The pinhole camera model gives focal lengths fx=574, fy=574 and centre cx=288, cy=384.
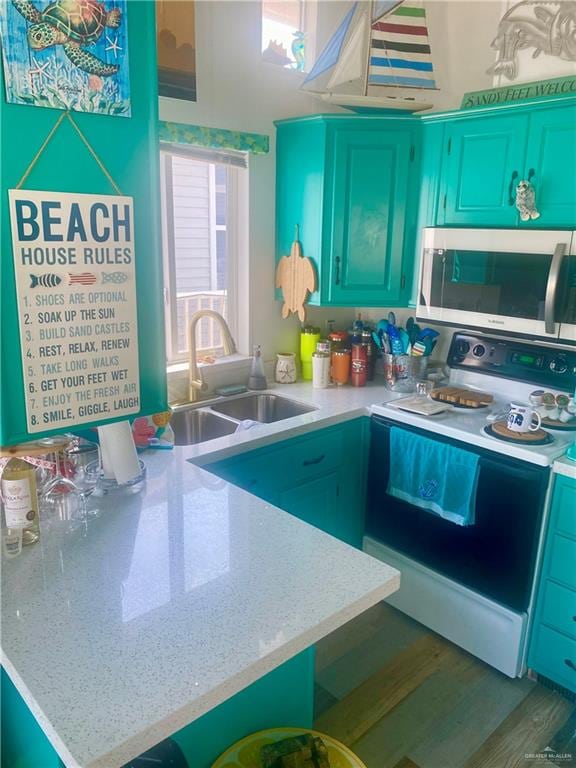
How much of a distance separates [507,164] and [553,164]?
0.55 feet

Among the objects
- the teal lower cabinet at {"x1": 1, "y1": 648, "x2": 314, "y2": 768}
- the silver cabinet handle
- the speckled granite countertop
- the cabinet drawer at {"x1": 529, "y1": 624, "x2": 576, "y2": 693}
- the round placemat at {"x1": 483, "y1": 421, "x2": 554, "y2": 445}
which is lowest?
the cabinet drawer at {"x1": 529, "y1": 624, "x2": 576, "y2": 693}

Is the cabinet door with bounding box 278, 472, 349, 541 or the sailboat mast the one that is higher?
the sailboat mast

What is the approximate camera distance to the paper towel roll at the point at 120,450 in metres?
1.40

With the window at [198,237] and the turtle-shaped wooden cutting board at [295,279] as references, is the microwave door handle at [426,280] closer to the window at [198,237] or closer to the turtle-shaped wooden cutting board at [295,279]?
the turtle-shaped wooden cutting board at [295,279]

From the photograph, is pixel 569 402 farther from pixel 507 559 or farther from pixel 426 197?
pixel 426 197

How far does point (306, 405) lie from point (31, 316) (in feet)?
5.13

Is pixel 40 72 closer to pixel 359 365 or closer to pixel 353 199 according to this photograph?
pixel 353 199

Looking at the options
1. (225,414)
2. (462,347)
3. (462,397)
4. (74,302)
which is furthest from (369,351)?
(74,302)

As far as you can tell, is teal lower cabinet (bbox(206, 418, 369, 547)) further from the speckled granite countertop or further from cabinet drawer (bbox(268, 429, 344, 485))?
the speckled granite countertop

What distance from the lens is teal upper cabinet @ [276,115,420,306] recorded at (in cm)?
239

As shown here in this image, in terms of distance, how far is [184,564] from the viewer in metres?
1.20

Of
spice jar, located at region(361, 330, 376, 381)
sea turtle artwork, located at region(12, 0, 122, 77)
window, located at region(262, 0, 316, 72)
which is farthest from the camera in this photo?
spice jar, located at region(361, 330, 376, 381)

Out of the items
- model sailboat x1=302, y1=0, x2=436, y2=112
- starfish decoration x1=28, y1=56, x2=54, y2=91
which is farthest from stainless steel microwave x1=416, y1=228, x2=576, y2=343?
starfish decoration x1=28, y1=56, x2=54, y2=91

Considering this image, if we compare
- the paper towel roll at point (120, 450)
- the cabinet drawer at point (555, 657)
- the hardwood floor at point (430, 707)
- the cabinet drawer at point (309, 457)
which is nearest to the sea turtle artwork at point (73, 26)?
the paper towel roll at point (120, 450)
